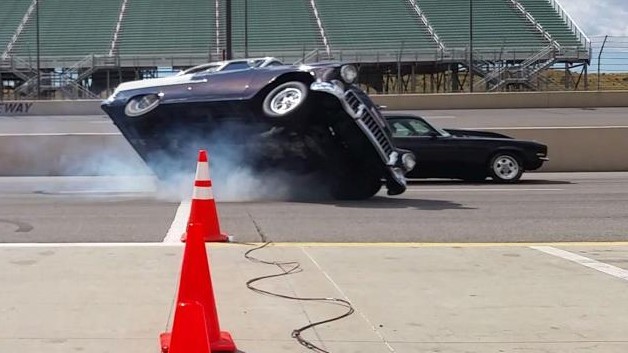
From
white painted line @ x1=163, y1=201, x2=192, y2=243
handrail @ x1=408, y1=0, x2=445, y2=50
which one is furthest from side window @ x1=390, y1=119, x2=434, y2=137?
handrail @ x1=408, y1=0, x2=445, y2=50

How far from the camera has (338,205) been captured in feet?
39.8

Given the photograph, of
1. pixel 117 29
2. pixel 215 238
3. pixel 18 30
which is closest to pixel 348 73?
pixel 215 238

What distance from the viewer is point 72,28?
198 ft

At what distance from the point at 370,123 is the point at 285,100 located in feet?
4.17

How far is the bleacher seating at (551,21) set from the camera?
190 ft

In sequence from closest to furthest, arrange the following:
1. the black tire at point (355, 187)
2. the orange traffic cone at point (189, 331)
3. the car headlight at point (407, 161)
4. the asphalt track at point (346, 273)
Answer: the orange traffic cone at point (189, 331) → the asphalt track at point (346, 273) → the car headlight at point (407, 161) → the black tire at point (355, 187)

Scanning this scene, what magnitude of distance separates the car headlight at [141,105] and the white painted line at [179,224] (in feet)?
4.96

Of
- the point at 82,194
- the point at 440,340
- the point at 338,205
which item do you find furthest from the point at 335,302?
the point at 82,194

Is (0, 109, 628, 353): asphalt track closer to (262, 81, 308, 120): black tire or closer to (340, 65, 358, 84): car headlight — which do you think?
(262, 81, 308, 120): black tire

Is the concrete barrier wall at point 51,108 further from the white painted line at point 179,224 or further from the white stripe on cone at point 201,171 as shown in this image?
the white stripe on cone at point 201,171

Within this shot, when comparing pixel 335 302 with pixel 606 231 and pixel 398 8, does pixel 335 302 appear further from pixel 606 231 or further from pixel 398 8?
pixel 398 8

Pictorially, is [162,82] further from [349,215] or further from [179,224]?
[349,215]

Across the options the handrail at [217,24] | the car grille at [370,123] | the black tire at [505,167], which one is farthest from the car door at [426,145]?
the handrail at [217,24]

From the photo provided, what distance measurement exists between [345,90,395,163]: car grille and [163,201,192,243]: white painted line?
9.06 feet
